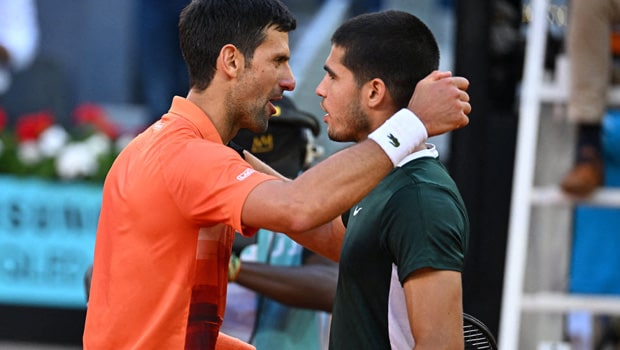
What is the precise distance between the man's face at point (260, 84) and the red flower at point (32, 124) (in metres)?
4.06

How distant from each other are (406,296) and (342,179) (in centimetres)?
33

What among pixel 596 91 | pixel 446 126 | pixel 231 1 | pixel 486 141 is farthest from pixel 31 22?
pixel 446 126

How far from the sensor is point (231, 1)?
10.2ft

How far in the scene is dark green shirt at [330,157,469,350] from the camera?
2.82 meters

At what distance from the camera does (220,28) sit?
10.2 ft

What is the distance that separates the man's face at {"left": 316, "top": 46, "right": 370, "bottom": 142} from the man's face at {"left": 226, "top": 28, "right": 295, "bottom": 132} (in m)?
0.13

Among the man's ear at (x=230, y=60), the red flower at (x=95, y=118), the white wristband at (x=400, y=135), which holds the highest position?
the man's ear at (x=230, y=60)

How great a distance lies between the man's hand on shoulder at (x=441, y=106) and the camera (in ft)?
9.41

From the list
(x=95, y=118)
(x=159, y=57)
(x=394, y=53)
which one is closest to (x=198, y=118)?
(x=394, y=53)

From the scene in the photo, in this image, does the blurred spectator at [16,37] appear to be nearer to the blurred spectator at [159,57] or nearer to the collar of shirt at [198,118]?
the blurred spectator at [159,57]

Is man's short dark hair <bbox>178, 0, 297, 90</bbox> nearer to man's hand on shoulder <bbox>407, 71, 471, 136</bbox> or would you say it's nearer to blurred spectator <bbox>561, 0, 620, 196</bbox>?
man's hand on shoulder <bbox>407, 71, 471, 136</bbox>

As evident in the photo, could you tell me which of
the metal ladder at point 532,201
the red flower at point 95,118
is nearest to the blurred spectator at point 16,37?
the red flower at point 95,118

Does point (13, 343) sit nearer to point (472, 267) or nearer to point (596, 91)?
point (472, 267)

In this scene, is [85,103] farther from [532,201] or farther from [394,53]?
[394,53]
